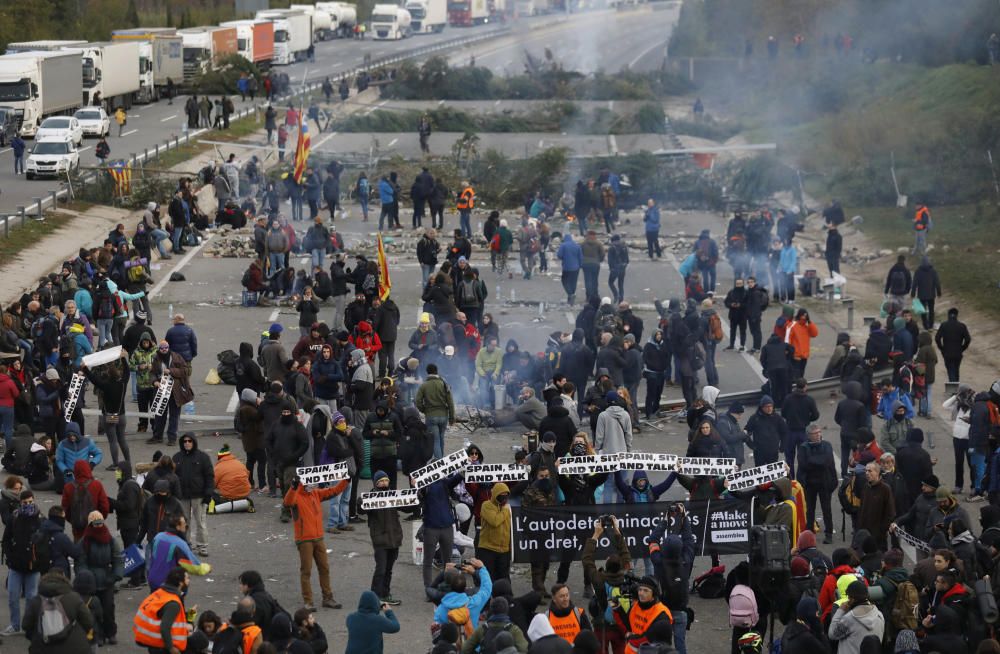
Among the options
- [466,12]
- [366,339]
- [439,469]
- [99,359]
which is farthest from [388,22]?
[439,469]

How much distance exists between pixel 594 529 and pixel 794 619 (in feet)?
9.59

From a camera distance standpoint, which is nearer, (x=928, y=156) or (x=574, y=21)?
(x=928, y=156)

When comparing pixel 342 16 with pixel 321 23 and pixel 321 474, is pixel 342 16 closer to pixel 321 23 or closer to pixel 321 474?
pixel 321 23

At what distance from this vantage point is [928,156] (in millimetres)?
43812

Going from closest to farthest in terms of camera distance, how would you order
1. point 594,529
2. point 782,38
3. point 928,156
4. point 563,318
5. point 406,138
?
point 594,529 → point 563,318 → point 928,156 → point 406,138 → point 782,38

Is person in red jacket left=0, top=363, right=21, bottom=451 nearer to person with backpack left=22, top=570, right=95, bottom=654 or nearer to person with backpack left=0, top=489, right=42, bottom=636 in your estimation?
person with backpack left=0, top=489, right=42, bottom=636

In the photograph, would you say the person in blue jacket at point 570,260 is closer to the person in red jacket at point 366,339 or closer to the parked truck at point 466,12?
the person in red jacket at point 366,339

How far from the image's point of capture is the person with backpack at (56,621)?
42.2ft

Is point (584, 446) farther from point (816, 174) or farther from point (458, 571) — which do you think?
point (816, 174)

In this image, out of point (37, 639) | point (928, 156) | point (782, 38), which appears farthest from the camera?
point (782, 38)

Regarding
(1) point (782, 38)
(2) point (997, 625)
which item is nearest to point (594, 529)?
(2) point (997, 625)

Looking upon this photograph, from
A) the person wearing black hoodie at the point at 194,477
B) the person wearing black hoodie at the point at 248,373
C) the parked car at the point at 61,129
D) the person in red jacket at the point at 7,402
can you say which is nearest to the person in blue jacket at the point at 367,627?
the person wearing black hoodie at the point at 194,477

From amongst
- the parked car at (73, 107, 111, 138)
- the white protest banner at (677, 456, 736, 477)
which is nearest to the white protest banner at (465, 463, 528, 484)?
the white protest banner at (677, 456, 736, 477)

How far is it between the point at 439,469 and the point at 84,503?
320 cm
